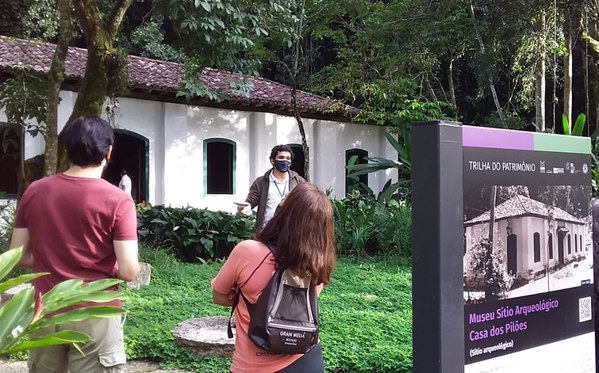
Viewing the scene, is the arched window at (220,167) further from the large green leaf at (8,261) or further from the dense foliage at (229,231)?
the large green leaf at (8,261)

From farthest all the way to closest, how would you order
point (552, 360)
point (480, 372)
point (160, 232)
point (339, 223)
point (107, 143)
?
1. point (339, 223)
2. point (160, 232)
3. point (107, 143)
4. point (552, 360)
5. point (480, 372)

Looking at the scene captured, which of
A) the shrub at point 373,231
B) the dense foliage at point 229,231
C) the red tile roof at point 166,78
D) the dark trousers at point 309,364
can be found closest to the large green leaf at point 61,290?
the dark trousers at point 309,364

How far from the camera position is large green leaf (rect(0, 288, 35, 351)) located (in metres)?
1.69

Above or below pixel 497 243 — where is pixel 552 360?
below

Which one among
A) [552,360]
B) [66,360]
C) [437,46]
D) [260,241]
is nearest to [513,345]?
[552,360]

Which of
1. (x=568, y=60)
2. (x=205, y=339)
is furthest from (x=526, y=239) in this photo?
(x=568, y=60)

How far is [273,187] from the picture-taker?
5938 millimetres

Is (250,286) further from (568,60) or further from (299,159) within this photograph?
(299,159)

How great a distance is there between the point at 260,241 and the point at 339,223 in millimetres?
8673

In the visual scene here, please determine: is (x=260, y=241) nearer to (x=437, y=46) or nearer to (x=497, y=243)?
(x=497, y=243)

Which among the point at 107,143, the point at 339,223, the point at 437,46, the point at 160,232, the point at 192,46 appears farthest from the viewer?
the point at 437,46

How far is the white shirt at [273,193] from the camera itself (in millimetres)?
5871

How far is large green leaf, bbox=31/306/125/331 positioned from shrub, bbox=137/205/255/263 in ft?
27.0

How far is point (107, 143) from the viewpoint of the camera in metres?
2.69
